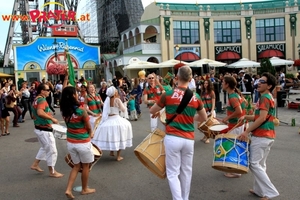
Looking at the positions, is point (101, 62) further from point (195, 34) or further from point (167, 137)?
point (167, 137)

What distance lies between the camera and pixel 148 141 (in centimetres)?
436

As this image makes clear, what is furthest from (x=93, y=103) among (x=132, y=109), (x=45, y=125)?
(x=132, y=109)

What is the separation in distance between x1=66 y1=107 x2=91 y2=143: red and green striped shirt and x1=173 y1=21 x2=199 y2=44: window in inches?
1334

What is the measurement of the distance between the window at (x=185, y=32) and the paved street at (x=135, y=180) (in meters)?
30.6

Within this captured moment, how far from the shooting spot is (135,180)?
18.3 ft

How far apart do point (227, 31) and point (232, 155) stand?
36454mm

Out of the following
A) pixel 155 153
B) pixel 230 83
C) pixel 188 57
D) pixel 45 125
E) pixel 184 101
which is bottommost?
pixel 155 153

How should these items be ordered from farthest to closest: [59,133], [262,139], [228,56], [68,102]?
1. [228,56]
2. [59,133]
3. [68,102]
4. [262,139]

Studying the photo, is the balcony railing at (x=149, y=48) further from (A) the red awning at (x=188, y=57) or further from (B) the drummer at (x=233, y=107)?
(B) the drummer at (x=233, y=107)

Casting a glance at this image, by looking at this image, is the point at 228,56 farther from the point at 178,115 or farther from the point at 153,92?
the point at 178,115

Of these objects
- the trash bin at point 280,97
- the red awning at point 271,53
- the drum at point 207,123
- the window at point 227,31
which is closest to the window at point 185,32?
the window at point 227,31

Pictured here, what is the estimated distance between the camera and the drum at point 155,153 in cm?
414

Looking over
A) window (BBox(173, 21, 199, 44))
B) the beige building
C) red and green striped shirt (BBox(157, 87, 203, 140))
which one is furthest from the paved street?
window (BBox(173, 21, 199, 44))

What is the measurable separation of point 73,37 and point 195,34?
1600 centimetres
